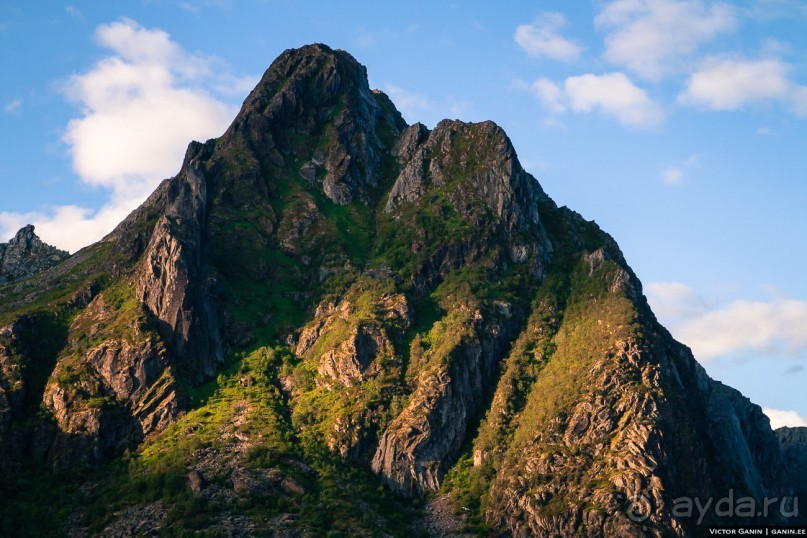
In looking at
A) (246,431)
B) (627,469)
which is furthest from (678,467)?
(246,431)

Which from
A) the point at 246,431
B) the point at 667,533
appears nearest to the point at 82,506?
the point at 246,431

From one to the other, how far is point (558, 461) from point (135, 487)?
273 ft

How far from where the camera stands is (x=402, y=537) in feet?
585

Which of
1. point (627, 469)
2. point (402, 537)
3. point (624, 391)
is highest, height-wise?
point (624, 391)

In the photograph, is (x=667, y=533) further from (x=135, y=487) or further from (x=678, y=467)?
(x=135, y=487)

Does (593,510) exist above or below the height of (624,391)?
below

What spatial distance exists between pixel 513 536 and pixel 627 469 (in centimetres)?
2557

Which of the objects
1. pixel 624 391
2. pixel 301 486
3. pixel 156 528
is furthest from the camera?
pixel 624 391

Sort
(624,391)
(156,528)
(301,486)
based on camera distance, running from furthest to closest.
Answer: (624,391), (301,486), (156,528)

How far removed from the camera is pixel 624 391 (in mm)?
199625

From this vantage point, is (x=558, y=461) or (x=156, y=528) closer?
(x=156, y=528)

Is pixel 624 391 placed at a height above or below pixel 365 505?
above

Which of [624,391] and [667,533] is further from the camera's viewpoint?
[624,391]

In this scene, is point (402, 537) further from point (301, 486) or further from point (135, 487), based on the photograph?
point (135, 487)
